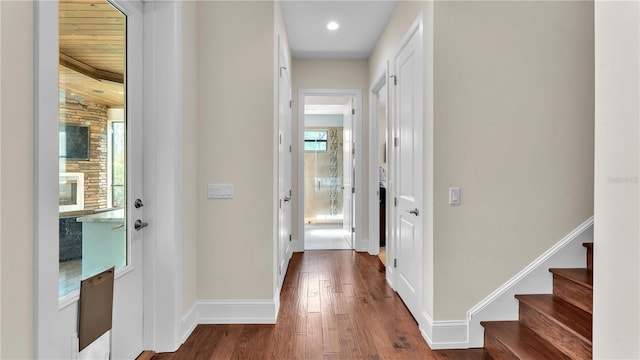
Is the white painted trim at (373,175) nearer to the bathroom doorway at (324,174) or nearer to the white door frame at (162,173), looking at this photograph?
the bathroom doorway at (324,174)

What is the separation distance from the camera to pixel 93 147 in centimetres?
166

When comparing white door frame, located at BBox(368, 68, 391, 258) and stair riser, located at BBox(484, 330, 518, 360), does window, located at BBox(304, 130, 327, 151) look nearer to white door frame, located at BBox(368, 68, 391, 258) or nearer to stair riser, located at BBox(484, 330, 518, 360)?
white door frame, located at BBox(368, 68, 391, 258)

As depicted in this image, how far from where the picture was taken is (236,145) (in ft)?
8.34

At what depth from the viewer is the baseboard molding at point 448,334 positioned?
2213 mm

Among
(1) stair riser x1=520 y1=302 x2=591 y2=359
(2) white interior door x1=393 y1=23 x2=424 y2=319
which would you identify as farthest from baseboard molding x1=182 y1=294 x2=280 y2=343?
(1) stair riser x1=520 y1=302 x2=591 y2=359

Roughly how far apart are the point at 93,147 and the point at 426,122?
197cm

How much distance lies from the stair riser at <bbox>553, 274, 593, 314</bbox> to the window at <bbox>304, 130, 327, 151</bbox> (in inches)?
218

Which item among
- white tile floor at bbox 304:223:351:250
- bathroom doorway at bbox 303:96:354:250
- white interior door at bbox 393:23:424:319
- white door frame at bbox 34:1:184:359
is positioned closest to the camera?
white door frame at bbox 34:1:184:359

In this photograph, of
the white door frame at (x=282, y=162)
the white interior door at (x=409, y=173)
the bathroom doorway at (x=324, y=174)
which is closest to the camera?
the white interior door at (x=409, y=173)

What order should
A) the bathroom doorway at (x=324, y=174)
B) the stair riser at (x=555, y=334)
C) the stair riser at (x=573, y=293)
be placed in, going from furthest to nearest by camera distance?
the bathroom doorway at (x=324, y=174)
the stair riser at (x=573, y=293)
the stair riser at (x=555, y=334)

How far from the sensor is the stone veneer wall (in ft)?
4.88

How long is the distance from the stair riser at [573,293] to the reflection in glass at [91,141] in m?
2.66
